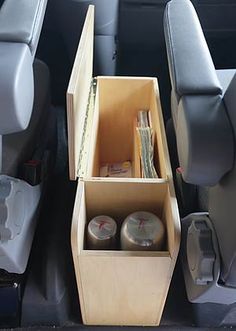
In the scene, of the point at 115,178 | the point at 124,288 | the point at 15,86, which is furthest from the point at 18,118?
the point at 124,288

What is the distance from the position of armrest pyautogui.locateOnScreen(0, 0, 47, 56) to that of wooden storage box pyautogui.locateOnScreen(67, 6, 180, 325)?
0.10 metres

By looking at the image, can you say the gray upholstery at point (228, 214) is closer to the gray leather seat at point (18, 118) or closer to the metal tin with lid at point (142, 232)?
the metal tin with lid at point (142, 232)

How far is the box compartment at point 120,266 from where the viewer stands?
2.58 ft

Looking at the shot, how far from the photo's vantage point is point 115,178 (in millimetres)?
858

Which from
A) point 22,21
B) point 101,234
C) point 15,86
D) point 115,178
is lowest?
point 101,234

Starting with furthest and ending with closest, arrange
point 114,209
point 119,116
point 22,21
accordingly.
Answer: point 119,116 < point 114,209 < point 22,21

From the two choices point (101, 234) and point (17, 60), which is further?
point (101, 234)

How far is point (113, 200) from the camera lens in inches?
35.3

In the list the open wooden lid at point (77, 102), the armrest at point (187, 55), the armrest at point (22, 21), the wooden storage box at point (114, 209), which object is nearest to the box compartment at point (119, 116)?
the wooden storage box at point (114, 209)

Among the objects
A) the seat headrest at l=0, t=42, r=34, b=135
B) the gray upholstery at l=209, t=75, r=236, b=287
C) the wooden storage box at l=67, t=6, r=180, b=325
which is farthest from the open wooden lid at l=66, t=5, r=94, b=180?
the gray upholstery at l=209, t=75, r=236, b=287

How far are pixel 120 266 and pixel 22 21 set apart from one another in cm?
44

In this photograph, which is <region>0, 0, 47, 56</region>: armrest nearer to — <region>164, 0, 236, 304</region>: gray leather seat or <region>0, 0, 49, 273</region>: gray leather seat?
<region>0, 0, 49, 273</region>: gray leather seat

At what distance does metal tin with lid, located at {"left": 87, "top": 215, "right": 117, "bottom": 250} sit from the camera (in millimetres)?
857

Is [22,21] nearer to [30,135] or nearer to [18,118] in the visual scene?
[18,118]
